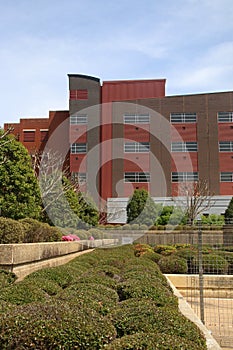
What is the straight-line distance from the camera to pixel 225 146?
39312 mm

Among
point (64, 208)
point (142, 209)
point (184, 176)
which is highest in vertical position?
point (184, 176)

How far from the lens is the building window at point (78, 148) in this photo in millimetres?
41562

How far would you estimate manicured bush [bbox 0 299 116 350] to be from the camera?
278 centimetres

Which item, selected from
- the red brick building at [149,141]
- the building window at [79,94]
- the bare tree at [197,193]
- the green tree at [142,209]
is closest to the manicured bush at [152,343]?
the green tree at [142,209]

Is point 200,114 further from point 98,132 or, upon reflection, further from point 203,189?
point 98,132

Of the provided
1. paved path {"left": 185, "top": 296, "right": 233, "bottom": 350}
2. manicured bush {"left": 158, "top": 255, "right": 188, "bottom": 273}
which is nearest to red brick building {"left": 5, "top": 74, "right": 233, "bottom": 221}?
manicured bush {"left": 158, "top": 255, "right": 188, "bottom": 273}

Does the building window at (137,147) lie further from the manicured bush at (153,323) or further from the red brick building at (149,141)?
the manicured bush at (153,323)

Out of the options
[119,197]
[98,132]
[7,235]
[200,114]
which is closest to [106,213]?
[119,197]

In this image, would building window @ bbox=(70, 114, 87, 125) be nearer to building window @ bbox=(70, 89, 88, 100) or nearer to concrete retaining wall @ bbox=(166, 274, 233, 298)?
building window @ bbox=(70, 89, 88, 100)

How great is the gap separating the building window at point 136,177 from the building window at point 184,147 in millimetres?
3789

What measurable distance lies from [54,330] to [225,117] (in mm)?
39042

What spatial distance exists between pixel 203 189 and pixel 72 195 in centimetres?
1794

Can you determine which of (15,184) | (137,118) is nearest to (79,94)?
(137,118)

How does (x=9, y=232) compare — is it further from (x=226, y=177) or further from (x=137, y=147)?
(x=226, y=177)
